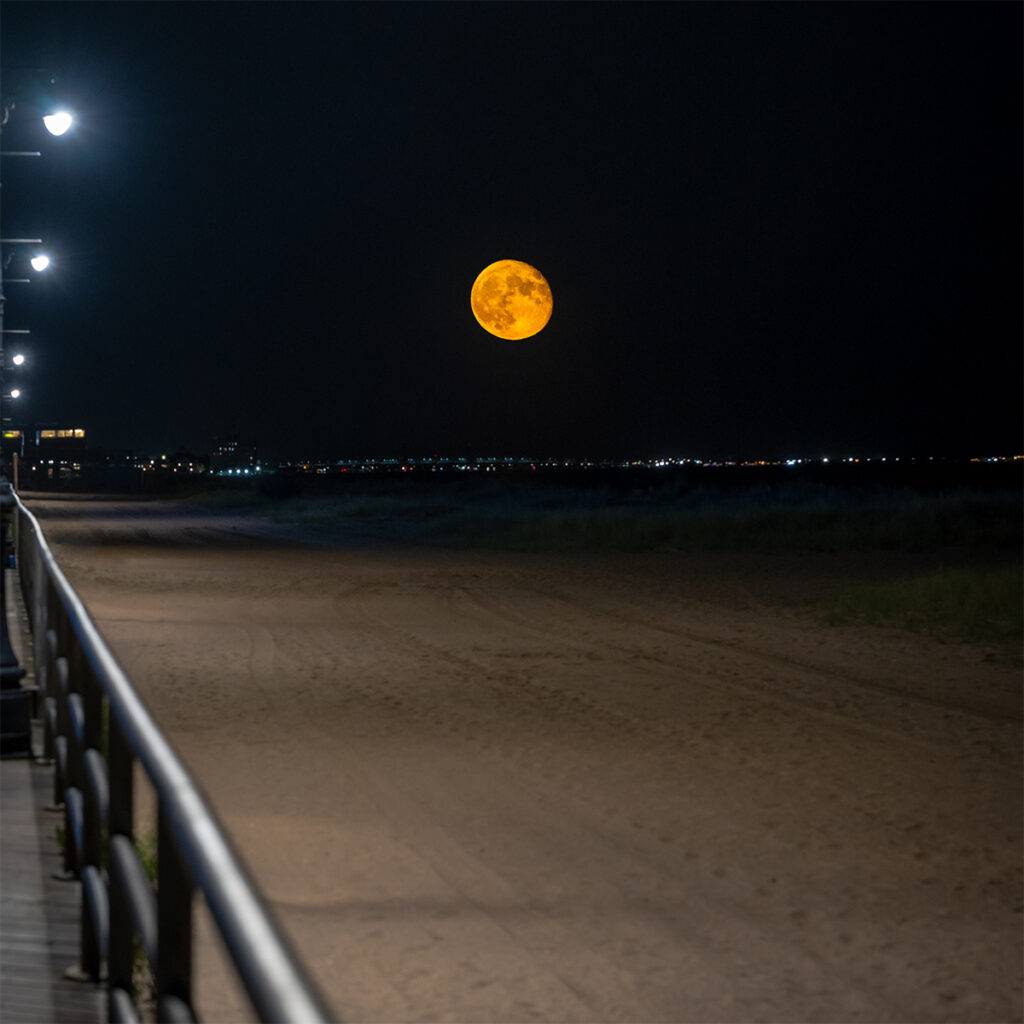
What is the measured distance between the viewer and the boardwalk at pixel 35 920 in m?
3.94

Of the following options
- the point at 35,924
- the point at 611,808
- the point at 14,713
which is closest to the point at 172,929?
the point at 35,924

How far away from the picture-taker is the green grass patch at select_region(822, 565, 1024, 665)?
59.5 ft

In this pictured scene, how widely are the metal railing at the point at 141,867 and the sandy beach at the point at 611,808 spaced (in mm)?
1289

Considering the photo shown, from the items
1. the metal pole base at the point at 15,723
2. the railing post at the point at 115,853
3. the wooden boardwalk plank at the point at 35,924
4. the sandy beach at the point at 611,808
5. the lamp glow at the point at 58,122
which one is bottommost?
the sandy beach at the point at 611,808

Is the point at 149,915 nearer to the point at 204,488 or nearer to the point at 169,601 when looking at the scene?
the point at 169,601

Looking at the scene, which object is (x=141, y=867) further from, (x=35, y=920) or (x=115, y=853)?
(x=35, y=920)

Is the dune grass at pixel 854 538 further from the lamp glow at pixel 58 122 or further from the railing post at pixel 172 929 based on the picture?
the railing post at pixel 172 929

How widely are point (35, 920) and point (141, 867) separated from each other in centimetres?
169

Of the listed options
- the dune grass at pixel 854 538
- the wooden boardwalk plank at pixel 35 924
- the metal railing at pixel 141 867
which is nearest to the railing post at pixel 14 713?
the wooden boardwalk plank at pixel 35 924

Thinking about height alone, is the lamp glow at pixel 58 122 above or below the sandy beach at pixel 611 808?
above

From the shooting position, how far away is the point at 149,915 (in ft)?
9.21

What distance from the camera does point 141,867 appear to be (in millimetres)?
3223

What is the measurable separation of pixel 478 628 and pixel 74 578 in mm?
10204

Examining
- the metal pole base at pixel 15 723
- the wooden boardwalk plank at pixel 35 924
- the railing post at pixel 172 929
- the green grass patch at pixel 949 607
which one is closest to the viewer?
the railing post at pixel 172 929
